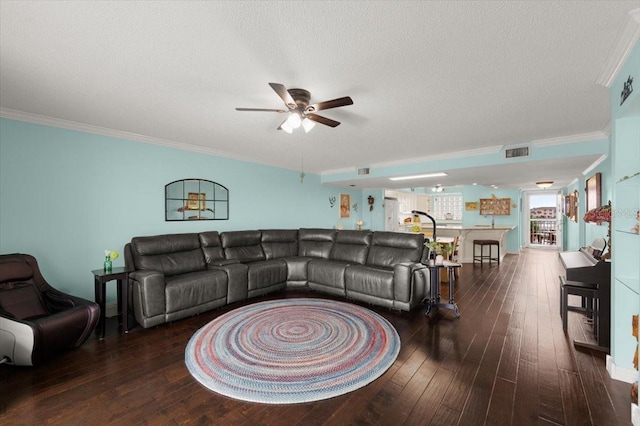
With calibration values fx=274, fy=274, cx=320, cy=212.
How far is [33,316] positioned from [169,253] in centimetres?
147

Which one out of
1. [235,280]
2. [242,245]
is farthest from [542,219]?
[235,280]

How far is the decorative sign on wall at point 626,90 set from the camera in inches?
70.1

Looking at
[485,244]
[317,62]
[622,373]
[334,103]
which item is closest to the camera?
[317,62]

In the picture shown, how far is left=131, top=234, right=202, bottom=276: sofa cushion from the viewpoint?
11.9 ft

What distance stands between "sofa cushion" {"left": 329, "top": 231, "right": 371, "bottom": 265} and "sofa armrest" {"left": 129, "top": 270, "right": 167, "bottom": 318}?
278cm

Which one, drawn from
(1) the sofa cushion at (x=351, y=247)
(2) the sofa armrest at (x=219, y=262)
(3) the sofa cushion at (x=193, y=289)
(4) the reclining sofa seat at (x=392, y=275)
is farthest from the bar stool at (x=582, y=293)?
(2) the sofa armrest at (x=219, y=262)

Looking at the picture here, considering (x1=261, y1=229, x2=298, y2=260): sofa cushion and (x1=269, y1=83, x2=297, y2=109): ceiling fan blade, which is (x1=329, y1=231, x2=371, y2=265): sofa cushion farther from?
(x1=269, y1=83, x2=297, y2=109): ceiling fan blade

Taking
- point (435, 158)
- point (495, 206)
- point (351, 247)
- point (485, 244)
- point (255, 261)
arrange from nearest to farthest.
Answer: point (255, 261), point (351, 247), point (435, 158), point (485, 244), point (495, 206)

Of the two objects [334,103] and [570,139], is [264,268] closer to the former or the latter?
[334,103]

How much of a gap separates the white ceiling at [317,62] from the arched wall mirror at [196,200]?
1.13 m

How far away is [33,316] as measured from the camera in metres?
2.64

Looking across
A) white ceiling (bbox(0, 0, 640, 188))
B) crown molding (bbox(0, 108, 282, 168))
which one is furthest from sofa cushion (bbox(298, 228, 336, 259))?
white ceiling (bbox(0, 0, 640, 188))

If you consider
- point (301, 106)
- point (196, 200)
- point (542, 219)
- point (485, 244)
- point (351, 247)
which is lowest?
point (485, 244)

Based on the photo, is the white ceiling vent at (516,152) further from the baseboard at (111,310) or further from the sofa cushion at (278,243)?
the baseboard at (111,310)
